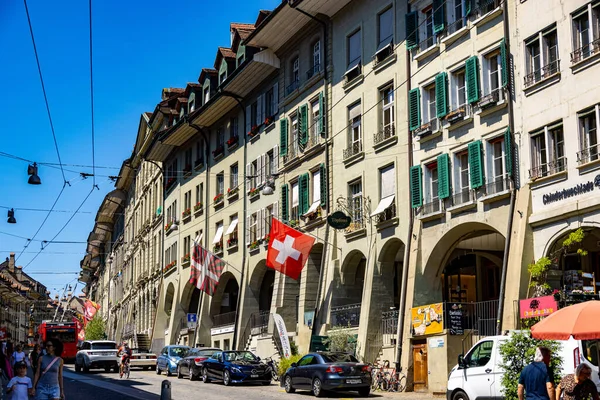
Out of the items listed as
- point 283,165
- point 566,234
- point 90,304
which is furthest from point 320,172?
point 90,304

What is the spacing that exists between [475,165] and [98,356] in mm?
25891

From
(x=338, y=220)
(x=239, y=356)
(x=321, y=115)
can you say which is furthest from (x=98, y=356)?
(x=338, y=220)

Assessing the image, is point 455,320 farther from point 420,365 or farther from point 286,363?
point 286,363

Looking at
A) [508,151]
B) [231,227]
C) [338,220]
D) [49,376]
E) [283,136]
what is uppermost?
[283,136]

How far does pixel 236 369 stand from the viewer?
31828 millimetres

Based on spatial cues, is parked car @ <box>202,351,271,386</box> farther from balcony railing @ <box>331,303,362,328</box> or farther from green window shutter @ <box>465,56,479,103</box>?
green window shutter @ <box>465,56,479,103</box>

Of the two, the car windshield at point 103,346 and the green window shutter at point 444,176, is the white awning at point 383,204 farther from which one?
the car windshield at point 103,346

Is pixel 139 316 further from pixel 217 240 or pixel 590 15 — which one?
pixel 590 15

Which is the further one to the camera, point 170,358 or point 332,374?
point 170,358

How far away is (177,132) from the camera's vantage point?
53781mm

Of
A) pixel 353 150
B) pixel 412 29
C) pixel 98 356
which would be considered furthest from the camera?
pixel 98 356

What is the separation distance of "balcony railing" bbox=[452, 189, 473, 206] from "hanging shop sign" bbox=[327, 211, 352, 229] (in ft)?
18.2

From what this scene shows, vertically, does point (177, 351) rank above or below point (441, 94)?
below

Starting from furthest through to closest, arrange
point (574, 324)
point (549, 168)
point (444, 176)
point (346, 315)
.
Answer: point (346, 315)
point (444, 176)
point (549, 168)
point (574, 324)
